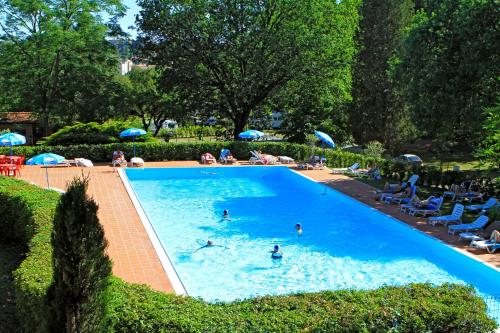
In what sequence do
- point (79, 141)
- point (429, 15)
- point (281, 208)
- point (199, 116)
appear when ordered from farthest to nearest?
point (199, 116)
point (79, 141)
point (429, 15)
point (281, 208)

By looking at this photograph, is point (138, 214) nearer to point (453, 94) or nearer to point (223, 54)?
point (453, 94)

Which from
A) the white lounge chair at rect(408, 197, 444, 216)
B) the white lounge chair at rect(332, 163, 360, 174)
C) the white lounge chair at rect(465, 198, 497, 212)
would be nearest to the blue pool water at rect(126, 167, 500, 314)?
the white lounge chair at rect(408, 197, 444, 216)

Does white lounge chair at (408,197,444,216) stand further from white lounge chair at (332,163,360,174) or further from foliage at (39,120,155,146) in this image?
foliage at (39,120,155,146)

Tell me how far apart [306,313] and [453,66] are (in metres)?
16.2

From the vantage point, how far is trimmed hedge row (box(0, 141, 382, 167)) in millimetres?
28906

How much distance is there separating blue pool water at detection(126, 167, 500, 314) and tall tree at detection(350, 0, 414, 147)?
59.8 ft

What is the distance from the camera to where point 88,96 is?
131 feet

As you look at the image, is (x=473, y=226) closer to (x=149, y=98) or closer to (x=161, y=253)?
(x=161, y=253)

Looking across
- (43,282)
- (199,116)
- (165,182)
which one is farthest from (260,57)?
(43,282)

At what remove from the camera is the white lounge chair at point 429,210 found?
17.7 meters

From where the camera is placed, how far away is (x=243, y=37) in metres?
33.0

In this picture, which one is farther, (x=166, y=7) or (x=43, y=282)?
(x=166, y=7)

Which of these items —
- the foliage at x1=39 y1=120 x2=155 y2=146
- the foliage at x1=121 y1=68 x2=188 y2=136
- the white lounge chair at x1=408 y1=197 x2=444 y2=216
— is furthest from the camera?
the foliage at x1=121 y1=68 x2=188 y2=136

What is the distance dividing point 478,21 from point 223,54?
1828 centimetres
